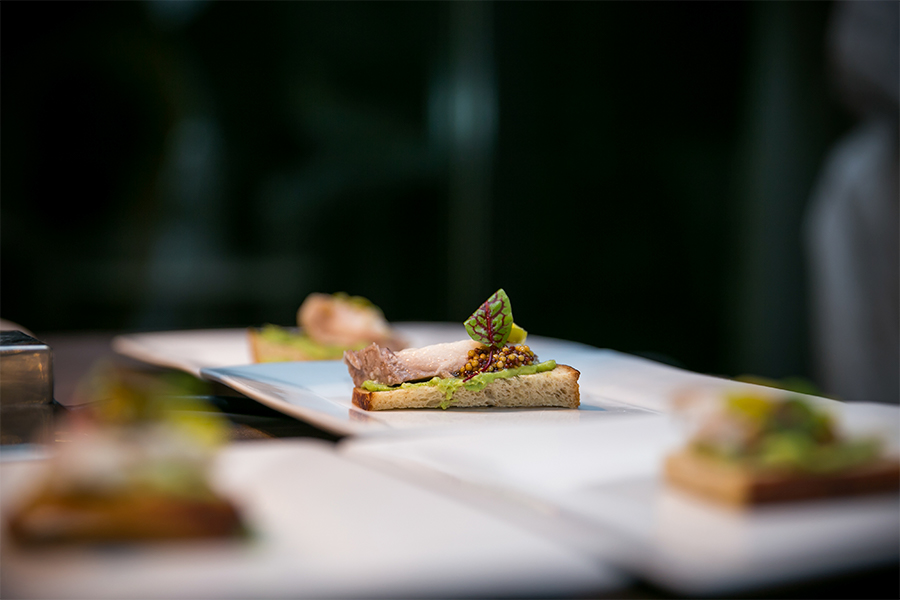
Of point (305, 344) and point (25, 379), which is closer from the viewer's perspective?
point (25, 379)

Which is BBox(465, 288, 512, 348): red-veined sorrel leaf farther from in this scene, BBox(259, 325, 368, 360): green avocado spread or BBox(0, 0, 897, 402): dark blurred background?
BBox(0, 0, 897, 402): dark blurred background

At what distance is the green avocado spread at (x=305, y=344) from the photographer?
3.09 meters

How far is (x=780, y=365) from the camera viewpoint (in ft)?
21.0

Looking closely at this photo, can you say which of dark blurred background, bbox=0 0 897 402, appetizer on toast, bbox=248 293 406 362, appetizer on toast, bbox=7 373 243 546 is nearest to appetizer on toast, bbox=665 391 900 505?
appetizer on toast, bbox=7 373 243 546

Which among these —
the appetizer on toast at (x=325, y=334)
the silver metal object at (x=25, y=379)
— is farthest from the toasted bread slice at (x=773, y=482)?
the appetizer on toast at (x=325, y=334)

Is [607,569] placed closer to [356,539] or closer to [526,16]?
[356,539]

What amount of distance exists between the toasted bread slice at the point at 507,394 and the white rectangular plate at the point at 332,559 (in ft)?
3.34

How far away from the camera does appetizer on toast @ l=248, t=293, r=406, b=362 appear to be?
307 cm

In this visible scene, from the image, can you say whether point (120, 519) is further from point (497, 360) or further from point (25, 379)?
point (497, 360)

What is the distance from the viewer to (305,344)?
10.4 feet

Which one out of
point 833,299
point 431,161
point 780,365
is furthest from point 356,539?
point 431,161

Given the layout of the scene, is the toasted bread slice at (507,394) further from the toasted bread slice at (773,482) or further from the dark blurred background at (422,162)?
the dark blurred background at (422,162)

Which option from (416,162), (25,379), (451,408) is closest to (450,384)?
(451,408)

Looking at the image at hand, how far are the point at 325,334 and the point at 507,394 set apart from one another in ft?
4.10
